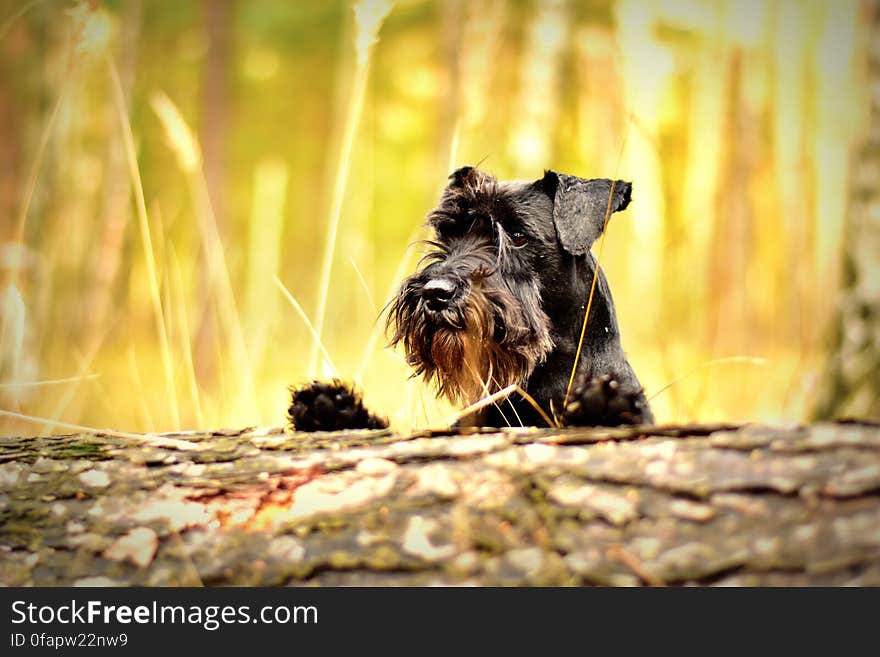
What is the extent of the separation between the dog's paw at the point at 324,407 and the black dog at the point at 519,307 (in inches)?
13.5

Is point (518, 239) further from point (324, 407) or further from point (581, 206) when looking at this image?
point (324, 407)

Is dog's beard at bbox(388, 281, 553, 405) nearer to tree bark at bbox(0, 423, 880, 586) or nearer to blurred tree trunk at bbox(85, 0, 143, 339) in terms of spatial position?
tree bark at bbox(0, 423, 880, 586)

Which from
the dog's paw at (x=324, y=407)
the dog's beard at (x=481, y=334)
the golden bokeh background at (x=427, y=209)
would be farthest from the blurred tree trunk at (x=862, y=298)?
the dog's paw at (x=324, y=407)

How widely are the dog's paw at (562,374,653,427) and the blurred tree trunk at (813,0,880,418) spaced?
71.7 inches

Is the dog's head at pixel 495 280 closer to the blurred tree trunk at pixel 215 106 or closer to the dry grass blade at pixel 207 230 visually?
the dry grass blade at pixel 207 230

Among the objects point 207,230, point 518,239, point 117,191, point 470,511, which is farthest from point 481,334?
point 117,191

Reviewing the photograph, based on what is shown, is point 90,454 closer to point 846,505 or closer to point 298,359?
point 846,505

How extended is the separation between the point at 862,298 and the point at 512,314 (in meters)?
1.81

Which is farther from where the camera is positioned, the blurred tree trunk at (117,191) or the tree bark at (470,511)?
the blurred tree trunk at (117,191)

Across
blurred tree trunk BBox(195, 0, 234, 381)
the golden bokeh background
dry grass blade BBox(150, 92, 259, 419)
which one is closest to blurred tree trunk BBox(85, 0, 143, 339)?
the golden bokeh background

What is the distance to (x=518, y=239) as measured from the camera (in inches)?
114

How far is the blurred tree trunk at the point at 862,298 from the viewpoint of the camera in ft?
11.0

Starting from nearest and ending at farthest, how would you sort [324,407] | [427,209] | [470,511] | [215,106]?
[470,511]
[324,407]
[427,209]
[215,106]
